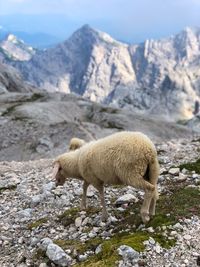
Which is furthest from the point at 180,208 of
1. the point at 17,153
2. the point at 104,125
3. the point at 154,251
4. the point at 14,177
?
the point at 104,125

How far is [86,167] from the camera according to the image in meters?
14.6

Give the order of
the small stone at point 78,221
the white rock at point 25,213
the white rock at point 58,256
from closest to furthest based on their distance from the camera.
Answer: the white rock at point 58,256 → the small stone at point 78,221 → the white rock at point 25,213

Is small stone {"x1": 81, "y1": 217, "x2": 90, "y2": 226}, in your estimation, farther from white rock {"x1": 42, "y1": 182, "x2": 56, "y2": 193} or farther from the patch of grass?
white rock {"x1": 42, "y1": 182, "x2": 56, "y2": 193}

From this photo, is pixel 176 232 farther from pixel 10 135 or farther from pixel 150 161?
pixel 10 135

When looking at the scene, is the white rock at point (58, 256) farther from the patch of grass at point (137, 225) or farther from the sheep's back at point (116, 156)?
the sheep's back at point (116, 156)

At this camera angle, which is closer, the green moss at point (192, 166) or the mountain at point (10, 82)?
the green moss at point (192, 166)

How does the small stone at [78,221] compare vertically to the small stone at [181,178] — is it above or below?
below

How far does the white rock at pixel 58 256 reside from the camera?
11.9 m

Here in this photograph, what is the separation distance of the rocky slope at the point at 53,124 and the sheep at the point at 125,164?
6122 cm

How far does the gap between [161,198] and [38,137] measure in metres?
68.8

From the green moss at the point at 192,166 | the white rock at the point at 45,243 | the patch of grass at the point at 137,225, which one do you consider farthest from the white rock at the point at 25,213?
the green moss at the point at 192,166

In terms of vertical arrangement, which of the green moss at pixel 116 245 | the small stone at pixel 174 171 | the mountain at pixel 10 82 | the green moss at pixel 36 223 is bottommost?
the mountain at pixel 10 82

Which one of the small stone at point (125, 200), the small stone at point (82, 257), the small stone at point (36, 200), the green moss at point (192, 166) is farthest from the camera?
the green moss at point (192, 166)

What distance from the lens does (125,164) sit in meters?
12.9
